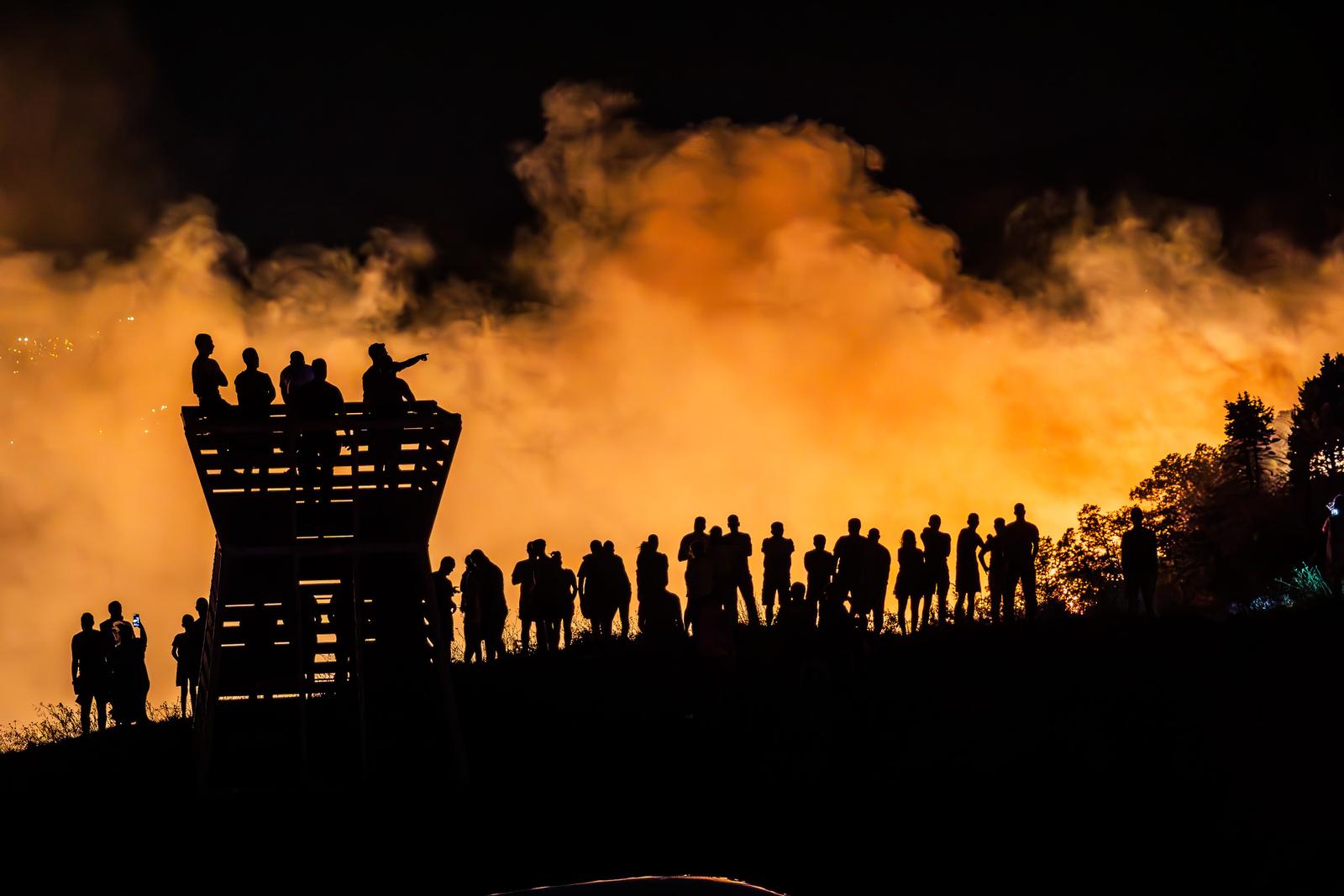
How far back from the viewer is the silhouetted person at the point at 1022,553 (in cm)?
2197

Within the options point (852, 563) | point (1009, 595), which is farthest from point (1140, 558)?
point (852, 563)

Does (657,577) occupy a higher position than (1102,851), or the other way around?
(657,577)

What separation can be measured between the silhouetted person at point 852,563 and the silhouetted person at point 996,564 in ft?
5.93

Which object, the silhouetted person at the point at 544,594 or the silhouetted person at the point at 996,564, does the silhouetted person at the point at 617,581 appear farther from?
the silhouetted person at the point at 996,564

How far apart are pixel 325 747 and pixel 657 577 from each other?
5.77 metres

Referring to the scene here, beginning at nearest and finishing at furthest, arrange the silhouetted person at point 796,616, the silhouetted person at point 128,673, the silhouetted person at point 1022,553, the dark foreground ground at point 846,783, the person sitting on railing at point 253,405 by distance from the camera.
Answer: the dark foreground ground at point 846,783, the person sitting on railing at point 253,405, the silhouetted person at point 796,616, the silhouetted person at point 1022,553, the silhouetted person at point 128,673

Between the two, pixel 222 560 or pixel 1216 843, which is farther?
pixel 222 560

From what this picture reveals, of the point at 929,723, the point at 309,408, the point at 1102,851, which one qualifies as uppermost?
the point at 309,408

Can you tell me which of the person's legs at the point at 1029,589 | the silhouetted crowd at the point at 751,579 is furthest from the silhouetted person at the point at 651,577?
the person's legs at the point at 1029,589

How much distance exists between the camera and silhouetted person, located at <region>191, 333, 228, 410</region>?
16828 millimetres

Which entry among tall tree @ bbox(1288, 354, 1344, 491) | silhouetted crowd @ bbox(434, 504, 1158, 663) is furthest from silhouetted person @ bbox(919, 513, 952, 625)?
tall tree @ bbox(1288, 354, 1344, 491)

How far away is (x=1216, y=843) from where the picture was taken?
14.2m

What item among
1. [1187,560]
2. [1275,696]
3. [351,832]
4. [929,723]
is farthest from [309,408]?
[1187,560]

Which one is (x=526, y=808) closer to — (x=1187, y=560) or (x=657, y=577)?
(x=657, y=577)
